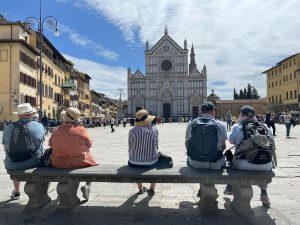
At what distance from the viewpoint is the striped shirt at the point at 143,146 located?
5.93 m

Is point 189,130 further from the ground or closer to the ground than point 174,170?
further from the ground

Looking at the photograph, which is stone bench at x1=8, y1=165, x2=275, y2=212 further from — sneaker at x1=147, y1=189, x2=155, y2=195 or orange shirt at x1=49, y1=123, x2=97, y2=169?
sneaker at x1=147, y1=189, x2=155, y2=195

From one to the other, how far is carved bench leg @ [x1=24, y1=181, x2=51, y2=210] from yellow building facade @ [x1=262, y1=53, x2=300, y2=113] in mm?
70658

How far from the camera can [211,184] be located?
541 cm

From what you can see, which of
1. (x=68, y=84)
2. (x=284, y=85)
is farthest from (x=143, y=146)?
(x=284, y=85)

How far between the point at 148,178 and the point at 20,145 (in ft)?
6.62

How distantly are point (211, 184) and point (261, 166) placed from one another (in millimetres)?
734

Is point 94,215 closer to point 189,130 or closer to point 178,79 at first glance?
point 189,130

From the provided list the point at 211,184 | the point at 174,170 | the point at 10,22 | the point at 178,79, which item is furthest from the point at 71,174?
the point at 178,79

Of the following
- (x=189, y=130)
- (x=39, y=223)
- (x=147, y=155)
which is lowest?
(x=39, y=223)

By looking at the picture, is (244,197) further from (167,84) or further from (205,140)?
(167,84)

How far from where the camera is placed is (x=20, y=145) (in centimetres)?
592

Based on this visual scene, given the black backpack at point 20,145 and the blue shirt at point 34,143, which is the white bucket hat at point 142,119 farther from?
the black backpack at point 20,145

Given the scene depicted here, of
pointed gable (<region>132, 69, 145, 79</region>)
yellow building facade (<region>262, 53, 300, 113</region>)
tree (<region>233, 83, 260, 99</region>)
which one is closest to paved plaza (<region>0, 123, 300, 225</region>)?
yellow building facade (<region>262, 53, 300, 113</region>)
